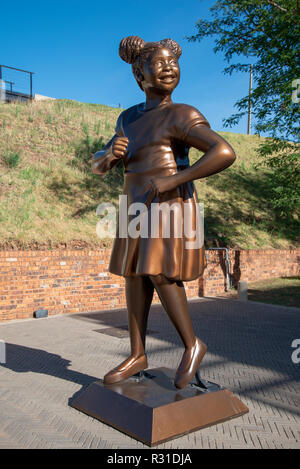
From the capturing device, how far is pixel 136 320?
354 centimetres

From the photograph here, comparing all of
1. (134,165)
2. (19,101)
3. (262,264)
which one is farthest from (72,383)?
(19,101)

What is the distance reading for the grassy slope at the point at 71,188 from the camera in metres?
10.8

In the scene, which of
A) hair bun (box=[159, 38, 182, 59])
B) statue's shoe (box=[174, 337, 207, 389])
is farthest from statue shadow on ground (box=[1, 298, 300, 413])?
hair bun (box=[159, 38, 182, 59])

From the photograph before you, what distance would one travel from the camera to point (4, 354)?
5.91 meters

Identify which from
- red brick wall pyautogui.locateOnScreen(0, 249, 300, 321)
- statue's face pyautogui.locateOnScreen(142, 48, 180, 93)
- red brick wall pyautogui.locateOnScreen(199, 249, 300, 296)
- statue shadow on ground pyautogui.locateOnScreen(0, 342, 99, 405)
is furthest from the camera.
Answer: red brick wall pyautogui.locateOnScreen(199, 249, 300, 296)

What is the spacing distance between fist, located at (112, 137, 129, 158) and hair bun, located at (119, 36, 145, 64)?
69 cm

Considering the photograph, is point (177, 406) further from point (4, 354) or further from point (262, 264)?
point (262, 264)

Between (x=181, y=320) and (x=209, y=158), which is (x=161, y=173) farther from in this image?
(x=181, y=320)

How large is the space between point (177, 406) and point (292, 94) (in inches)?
374

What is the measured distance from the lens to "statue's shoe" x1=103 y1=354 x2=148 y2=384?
3482 millimetres

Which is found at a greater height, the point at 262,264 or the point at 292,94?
the point at 292,94

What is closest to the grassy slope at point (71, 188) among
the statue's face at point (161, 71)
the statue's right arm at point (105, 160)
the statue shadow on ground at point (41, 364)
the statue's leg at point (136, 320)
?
the statue shadow on ground at point (41, 364)

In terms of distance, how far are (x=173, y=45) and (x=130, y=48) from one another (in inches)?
14.1

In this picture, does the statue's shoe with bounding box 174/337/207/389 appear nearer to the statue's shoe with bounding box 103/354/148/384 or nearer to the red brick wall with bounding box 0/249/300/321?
the statue's shoe with bounding box 103/354/148/384
